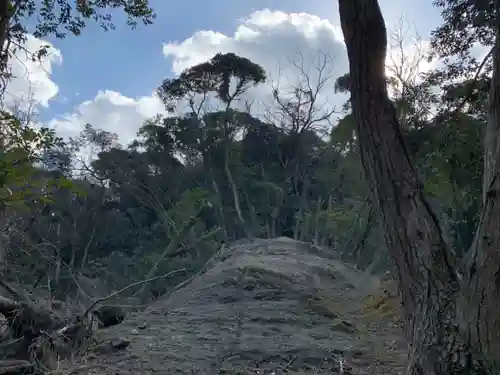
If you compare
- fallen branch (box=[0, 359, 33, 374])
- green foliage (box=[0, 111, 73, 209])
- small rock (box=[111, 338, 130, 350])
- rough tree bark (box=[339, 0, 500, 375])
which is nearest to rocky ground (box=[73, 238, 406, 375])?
small rock (box=[111, 338, 130, 350])

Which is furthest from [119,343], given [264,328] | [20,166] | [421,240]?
[421,240]

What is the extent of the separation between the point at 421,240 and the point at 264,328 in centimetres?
367

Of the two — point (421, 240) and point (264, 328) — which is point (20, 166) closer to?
point (421, 240)

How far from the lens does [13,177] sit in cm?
250

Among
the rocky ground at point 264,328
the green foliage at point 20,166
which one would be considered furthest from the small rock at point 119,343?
the green foliage at point 20,166

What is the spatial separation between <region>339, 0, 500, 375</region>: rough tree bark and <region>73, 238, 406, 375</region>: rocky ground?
2202 mm

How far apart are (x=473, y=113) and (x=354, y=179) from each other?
553 inches

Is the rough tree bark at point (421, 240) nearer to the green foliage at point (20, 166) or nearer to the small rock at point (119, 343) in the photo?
the green foliage at point (20, 166)

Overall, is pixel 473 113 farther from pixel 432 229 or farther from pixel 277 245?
pixel 277 245

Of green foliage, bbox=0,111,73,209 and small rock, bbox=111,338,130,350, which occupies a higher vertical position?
green foliage, bbox=0,111,73,209

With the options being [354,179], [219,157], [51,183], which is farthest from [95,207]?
[51,183]

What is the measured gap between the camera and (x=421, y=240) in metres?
3.21

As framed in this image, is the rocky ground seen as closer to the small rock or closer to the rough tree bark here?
the small rock

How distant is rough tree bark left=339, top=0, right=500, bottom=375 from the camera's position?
2928 mm
